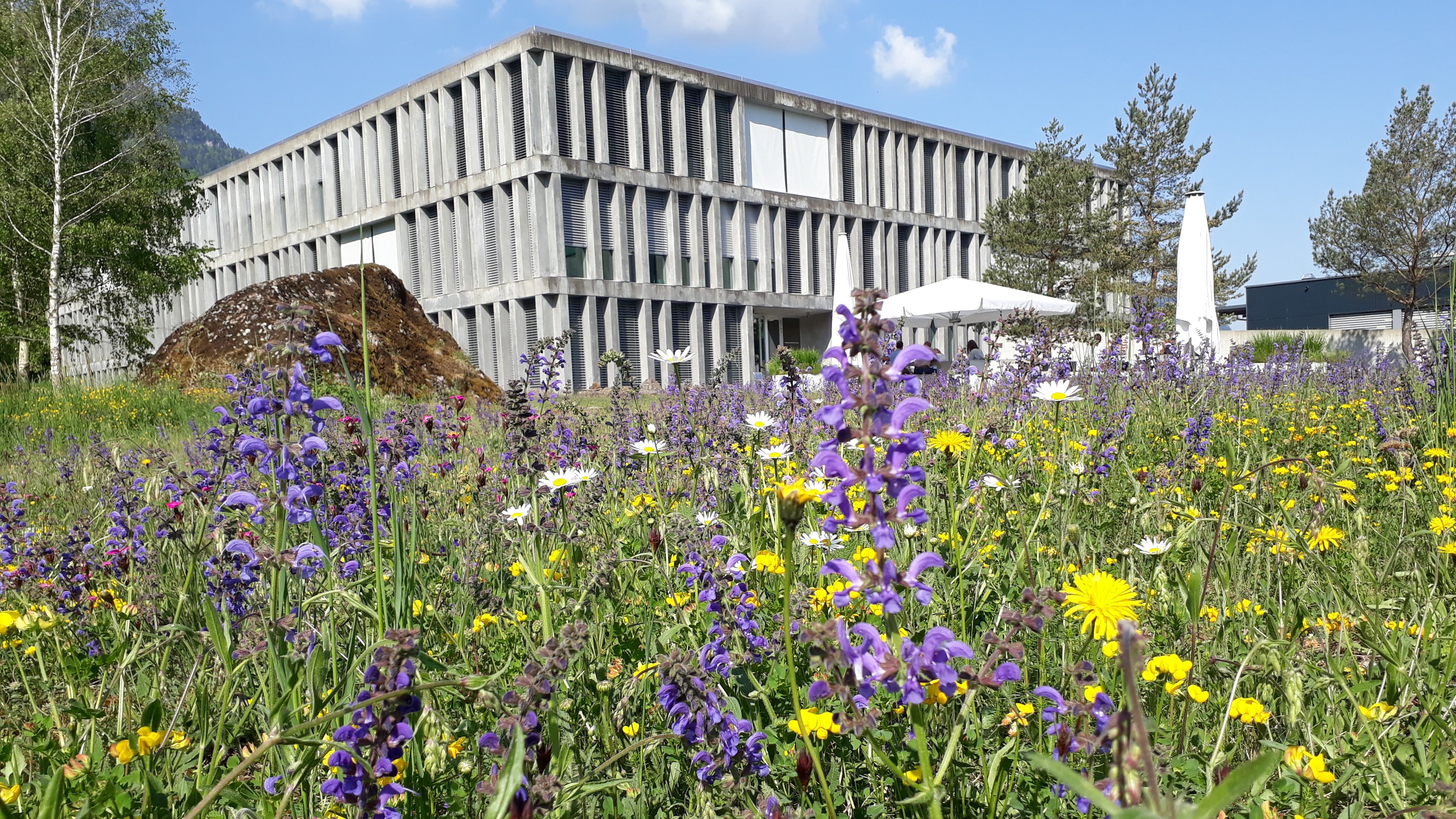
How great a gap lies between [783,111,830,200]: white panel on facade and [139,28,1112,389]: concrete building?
74 millimetres

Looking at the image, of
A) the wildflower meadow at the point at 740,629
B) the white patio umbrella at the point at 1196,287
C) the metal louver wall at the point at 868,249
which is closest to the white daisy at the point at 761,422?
the wildflower meadow at the point at 740,629

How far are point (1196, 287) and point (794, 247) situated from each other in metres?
21.3

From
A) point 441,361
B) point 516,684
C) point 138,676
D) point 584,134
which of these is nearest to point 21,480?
point 138,676

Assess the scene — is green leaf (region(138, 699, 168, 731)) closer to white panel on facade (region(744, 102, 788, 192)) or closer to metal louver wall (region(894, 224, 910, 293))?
white panel on facade (region(744, 102, 788, 192))

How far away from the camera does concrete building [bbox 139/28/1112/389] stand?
27.3 m

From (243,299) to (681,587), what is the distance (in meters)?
14.3

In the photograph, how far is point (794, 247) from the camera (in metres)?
33.4

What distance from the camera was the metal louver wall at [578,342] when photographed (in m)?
27.4

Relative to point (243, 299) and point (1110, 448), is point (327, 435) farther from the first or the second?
point (243, 299)

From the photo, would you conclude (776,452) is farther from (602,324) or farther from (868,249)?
(868,249)

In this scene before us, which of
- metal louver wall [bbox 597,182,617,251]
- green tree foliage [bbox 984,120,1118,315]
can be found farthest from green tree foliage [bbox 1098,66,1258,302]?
metal louver wall [bbox 597,182,617,251]

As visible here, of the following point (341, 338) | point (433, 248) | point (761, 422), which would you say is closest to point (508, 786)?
point (761, 422)

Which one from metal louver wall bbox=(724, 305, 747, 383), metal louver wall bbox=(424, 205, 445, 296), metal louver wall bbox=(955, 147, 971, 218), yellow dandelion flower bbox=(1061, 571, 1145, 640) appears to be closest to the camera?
yellow dandelion flower bbox=(1061, 571, 1145, 640)

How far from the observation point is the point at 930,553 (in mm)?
1055
